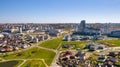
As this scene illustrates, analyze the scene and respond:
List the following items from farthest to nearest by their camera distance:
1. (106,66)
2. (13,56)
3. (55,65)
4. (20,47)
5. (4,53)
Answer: (20,47), (4,53), (13,56), (55,65), (106,66)

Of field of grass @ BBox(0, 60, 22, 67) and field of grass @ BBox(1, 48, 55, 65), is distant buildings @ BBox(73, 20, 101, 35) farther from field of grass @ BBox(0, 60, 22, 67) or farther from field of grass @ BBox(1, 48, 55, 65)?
field of grass @ BBox(0, 60, 22, 67)

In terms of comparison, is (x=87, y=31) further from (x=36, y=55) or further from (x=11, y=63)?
(x=11, y=63)

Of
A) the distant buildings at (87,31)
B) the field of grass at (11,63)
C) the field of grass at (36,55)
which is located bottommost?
the field of grass at (11,63)

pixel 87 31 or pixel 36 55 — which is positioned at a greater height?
pixel 87 31

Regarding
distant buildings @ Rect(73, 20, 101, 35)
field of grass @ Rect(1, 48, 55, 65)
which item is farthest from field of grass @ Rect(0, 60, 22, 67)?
distant buildings @ Rect(73, 20, 101, 35)

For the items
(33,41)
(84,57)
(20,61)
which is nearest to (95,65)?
(84,57)

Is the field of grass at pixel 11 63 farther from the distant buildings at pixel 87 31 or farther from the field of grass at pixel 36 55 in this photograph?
the distant buildings at pixel 87 31

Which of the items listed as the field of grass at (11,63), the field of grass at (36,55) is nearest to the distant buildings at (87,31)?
the field of grass at (36,55)

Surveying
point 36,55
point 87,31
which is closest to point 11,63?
point 36,55

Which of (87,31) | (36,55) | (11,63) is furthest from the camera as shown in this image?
(87,31)

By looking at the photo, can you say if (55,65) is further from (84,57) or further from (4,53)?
(4,53)

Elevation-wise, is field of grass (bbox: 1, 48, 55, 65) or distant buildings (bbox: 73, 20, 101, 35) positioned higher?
distant buildings (bbox: 73, 20, 101, 35)
